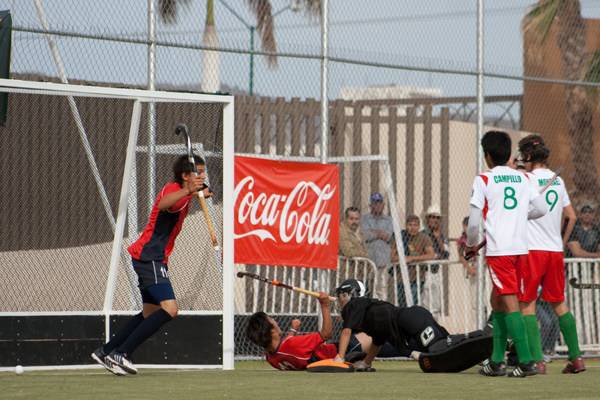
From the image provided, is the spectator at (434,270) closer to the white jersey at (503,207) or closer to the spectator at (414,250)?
the spectator at (414,250)

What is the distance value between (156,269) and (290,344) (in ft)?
4.59

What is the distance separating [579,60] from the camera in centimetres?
1738

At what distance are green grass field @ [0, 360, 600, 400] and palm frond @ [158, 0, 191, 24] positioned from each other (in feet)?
11.8

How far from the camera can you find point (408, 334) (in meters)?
7.48

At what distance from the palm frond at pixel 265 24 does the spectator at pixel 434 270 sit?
3.32m

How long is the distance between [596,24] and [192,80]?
11640 millimetres

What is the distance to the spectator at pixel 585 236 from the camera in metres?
10.9

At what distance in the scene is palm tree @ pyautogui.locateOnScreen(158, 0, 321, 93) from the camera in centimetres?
935

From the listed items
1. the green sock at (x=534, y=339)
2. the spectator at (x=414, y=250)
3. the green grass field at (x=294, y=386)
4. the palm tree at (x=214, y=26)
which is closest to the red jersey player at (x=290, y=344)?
the green grass field at (x=294, y=386)

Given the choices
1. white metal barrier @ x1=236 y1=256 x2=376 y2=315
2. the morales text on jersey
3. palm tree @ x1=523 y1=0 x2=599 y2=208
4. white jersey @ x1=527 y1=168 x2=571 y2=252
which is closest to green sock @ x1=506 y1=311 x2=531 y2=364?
white jersey @ x1=527 y1=168 x2=571 y2=252

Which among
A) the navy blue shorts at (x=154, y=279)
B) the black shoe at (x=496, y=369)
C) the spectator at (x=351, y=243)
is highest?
the spectator at (x=351, y=243)

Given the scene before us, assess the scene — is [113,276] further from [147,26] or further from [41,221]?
[147,26]

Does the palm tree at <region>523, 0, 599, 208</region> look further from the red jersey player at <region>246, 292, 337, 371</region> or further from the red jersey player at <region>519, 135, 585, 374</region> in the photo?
the red jersey player at <region>246, 292, 337, 371</region>

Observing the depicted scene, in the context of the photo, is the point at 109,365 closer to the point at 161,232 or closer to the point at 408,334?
the point at 161,232
